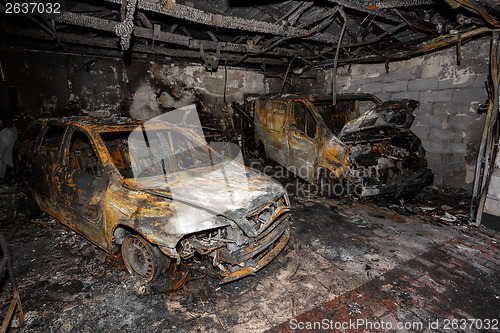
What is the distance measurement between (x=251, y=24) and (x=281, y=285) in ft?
14.9

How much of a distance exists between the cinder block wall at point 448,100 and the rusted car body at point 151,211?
5.12 m

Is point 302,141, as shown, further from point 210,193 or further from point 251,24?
point 210,193

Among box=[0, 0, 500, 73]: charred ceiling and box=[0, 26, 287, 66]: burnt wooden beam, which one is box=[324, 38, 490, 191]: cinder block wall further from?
box=[0, 26, 287, 66]: burnt wooden beam

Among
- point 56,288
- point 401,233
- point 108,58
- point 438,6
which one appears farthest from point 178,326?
point 108,58

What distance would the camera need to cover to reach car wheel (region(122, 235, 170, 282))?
2.40 metres

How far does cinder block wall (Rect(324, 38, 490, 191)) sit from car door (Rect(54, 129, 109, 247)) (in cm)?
712

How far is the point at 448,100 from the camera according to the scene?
542 cm

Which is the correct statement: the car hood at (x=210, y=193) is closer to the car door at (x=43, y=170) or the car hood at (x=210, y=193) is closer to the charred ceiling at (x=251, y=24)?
the car door at (x=43, y=170)

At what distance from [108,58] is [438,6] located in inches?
308

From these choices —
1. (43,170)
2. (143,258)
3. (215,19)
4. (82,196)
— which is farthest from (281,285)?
(215,19)

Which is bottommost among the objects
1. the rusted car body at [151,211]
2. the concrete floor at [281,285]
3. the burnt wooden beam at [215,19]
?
the concrete floor at [281,285]

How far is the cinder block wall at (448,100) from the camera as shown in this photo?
16.3 ft

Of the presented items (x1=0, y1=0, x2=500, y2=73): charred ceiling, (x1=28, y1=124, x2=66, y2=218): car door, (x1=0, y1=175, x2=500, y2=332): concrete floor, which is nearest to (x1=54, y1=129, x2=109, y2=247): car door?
(x1=28, y1=124, x2=66, y2=218): car door

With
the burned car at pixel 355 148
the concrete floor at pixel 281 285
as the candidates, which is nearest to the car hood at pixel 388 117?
the burned car at pixel 355 148
